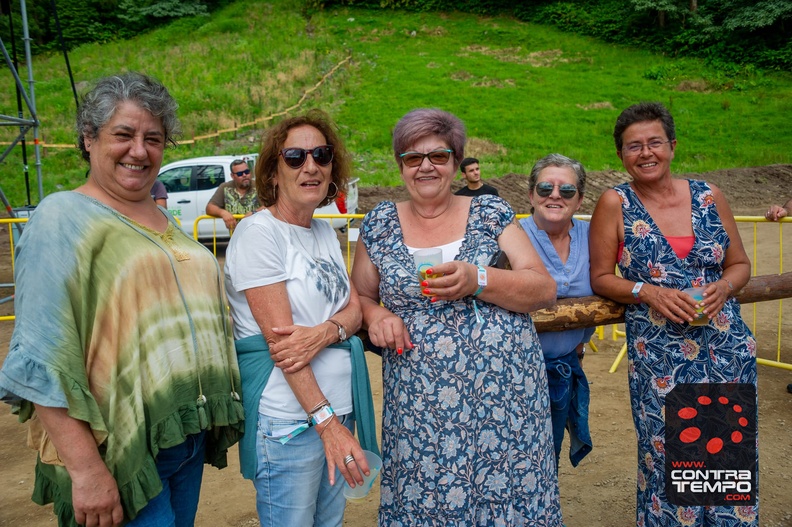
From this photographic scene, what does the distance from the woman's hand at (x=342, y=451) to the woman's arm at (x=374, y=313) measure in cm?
33

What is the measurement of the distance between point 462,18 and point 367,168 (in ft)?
87.2

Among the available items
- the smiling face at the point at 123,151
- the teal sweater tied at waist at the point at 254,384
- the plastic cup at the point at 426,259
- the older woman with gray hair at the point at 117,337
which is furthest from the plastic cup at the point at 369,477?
the smiling face at the point at 123,151

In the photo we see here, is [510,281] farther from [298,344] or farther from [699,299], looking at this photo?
[699,299]

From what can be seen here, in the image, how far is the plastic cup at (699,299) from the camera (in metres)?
2.45

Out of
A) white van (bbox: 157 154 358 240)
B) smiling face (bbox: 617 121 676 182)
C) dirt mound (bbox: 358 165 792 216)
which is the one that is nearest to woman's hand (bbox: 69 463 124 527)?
smiling face (bbox: 617 121 676 182)

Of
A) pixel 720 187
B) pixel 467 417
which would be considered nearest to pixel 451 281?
pixel 467 417

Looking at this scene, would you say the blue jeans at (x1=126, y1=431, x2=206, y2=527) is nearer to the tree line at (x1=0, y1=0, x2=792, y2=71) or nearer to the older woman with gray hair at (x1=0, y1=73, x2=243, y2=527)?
the older woman with gray hair at (x1=0, y1=73, x2=243, y2=527)

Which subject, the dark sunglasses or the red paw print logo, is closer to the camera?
the red paw print logo

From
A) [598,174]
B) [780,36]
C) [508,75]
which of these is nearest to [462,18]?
[508,75]

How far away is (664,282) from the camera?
8.55 feet

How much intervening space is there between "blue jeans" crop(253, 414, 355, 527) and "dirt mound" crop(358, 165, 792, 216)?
1333 cm

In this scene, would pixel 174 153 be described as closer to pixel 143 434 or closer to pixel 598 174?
pixel 598 174

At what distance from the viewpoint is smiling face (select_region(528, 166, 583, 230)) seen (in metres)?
2.89

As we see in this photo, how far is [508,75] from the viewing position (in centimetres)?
3086
